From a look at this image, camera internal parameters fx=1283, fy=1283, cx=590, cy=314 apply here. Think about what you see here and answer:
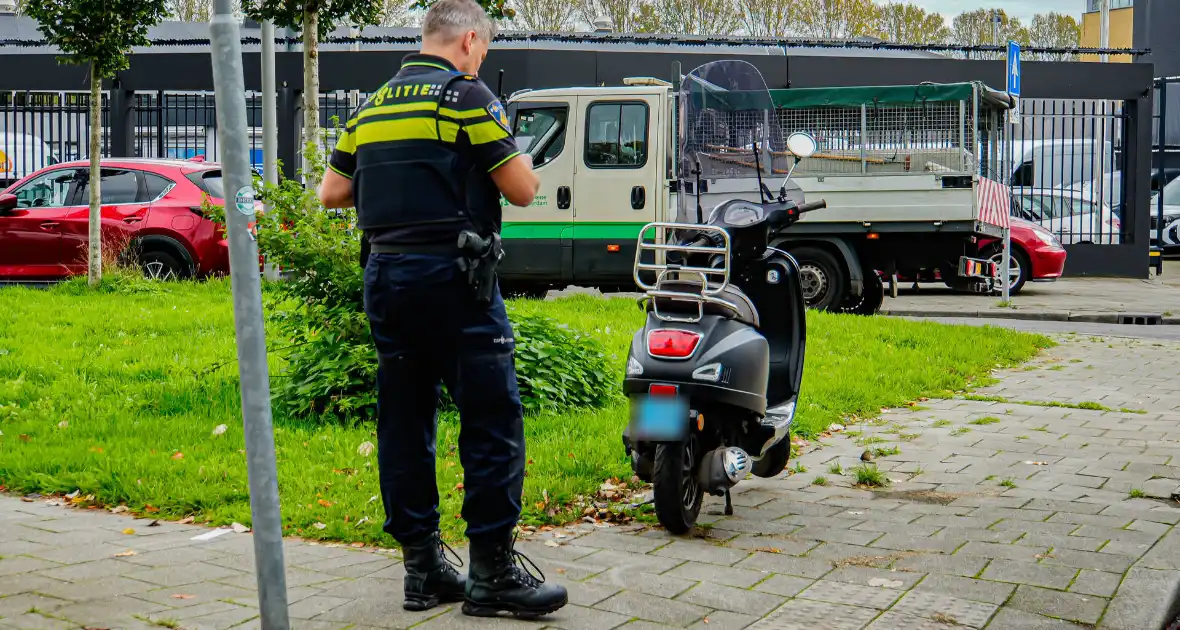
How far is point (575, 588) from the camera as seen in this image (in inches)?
161

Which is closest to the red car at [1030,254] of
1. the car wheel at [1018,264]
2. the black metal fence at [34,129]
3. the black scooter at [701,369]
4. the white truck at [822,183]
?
the car wheel at [1018,264]

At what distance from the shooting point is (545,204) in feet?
44.6

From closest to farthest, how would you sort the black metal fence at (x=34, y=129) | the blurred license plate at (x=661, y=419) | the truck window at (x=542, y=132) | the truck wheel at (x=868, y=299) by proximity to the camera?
the blurred license plate at (x=661, y=419)
the truck window at (x=542, y=132)
the truck wheel at (x=868, y=299)
the black metal fence at (x=34, y=129)

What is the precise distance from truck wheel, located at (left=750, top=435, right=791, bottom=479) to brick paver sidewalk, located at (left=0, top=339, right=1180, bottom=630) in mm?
87

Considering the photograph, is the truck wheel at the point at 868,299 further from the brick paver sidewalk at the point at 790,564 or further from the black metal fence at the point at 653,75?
the black metal fence at the point at 653,75

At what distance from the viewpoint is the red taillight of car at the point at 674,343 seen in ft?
15.5

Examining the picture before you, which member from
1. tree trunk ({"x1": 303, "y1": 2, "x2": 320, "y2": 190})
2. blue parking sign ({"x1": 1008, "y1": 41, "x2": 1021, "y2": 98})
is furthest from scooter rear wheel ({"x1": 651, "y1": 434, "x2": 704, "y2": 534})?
blue parking sign ({"x1": 1008, "y1": 41, "x2": 1021, "y2": 98})

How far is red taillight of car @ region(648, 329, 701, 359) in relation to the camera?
15.5 feet

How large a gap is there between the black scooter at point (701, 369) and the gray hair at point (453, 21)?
3.82 ft

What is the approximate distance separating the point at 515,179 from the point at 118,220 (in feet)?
37.3

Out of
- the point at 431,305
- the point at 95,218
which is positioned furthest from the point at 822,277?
the point at 431,305

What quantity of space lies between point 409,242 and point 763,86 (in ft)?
8.95

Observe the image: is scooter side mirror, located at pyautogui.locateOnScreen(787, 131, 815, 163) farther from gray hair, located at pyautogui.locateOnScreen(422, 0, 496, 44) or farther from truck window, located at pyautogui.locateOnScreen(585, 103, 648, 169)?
truck window, located at pyautogui.locateOnScreen(585, 103, 648, 169)

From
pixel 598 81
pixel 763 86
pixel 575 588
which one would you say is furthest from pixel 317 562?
pixel 598 81
